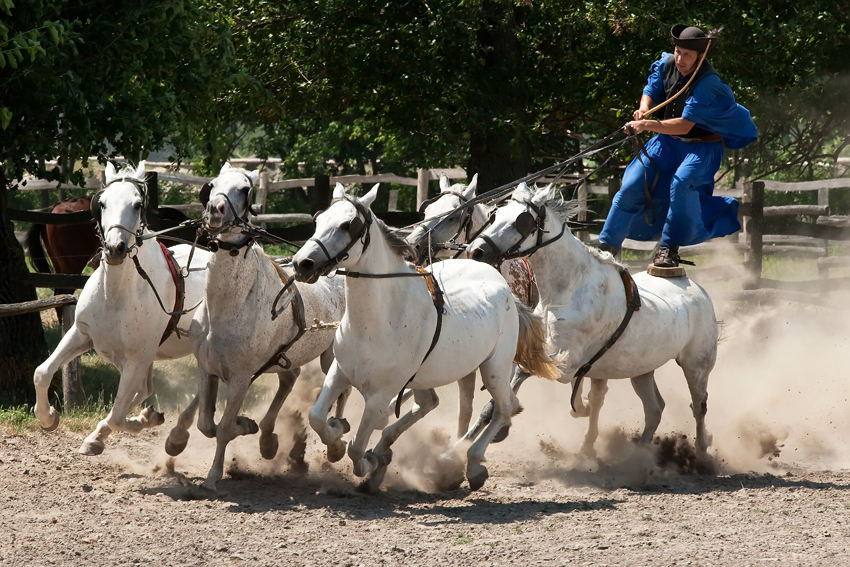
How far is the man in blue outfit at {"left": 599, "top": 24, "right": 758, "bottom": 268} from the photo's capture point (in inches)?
279

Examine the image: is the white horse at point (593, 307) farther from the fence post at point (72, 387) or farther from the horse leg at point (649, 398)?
the fence post at point (72, 387)

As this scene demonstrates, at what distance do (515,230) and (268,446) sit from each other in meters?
2.17

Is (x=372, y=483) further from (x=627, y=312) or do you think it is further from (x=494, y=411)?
(x=627, y=312)

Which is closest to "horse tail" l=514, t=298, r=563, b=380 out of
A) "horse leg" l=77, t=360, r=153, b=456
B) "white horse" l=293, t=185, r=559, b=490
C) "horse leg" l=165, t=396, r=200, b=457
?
"white horse" l=293, t=185, r=559, b=490

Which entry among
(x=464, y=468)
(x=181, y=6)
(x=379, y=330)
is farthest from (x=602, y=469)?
(x=181, y=6)

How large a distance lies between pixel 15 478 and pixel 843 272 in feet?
42.9

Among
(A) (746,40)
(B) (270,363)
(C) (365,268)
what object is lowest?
(B) (270,363)

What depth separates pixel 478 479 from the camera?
6.21m

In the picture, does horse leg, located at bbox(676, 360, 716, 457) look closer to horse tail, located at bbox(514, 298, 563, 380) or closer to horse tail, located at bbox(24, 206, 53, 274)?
horse tail, located at bbox(514, 298, 563, 380)

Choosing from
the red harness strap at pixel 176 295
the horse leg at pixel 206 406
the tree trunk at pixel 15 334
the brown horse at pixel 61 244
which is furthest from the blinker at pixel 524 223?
the brown horse at pixel 61 244

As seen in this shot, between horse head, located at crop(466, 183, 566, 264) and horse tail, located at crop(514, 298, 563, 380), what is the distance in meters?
0.42

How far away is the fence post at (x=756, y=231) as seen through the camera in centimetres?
1273

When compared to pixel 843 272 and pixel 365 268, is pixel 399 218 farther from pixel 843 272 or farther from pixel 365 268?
pixel 843 272

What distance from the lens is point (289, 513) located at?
556cm
